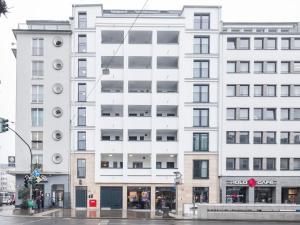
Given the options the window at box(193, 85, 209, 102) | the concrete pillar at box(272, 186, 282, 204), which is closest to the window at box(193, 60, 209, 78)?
the window at box(193, 85, 209, 102)

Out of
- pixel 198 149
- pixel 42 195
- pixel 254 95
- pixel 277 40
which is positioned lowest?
pixel 42 195

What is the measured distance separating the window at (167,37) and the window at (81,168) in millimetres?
17190

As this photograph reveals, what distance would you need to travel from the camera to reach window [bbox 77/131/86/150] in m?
64.0

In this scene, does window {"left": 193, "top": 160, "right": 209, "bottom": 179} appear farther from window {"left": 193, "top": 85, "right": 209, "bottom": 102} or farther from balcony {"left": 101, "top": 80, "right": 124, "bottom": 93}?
Answer: balcony {"left": 101, "top": 80, "right": 124, "bottom": 93}

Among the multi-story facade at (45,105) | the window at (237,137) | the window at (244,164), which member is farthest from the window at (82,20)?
the window at (244,164)

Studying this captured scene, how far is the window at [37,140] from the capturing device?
6394 cm

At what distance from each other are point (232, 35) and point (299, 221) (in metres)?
29.1

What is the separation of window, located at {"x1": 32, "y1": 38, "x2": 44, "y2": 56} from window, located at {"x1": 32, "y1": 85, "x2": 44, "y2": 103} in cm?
395

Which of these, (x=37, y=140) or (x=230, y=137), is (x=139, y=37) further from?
(x=37, y=140)

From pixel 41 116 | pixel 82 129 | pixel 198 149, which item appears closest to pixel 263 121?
pixel 198 149

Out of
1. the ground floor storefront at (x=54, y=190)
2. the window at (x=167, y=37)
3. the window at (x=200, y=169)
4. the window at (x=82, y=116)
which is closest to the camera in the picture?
the ground floor storefront at (x=54, y=190)

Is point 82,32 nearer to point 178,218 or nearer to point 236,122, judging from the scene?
point 236,122

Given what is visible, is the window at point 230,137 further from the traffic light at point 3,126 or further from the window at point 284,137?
the traffic light at point 3,126

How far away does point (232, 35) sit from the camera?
212 ft
